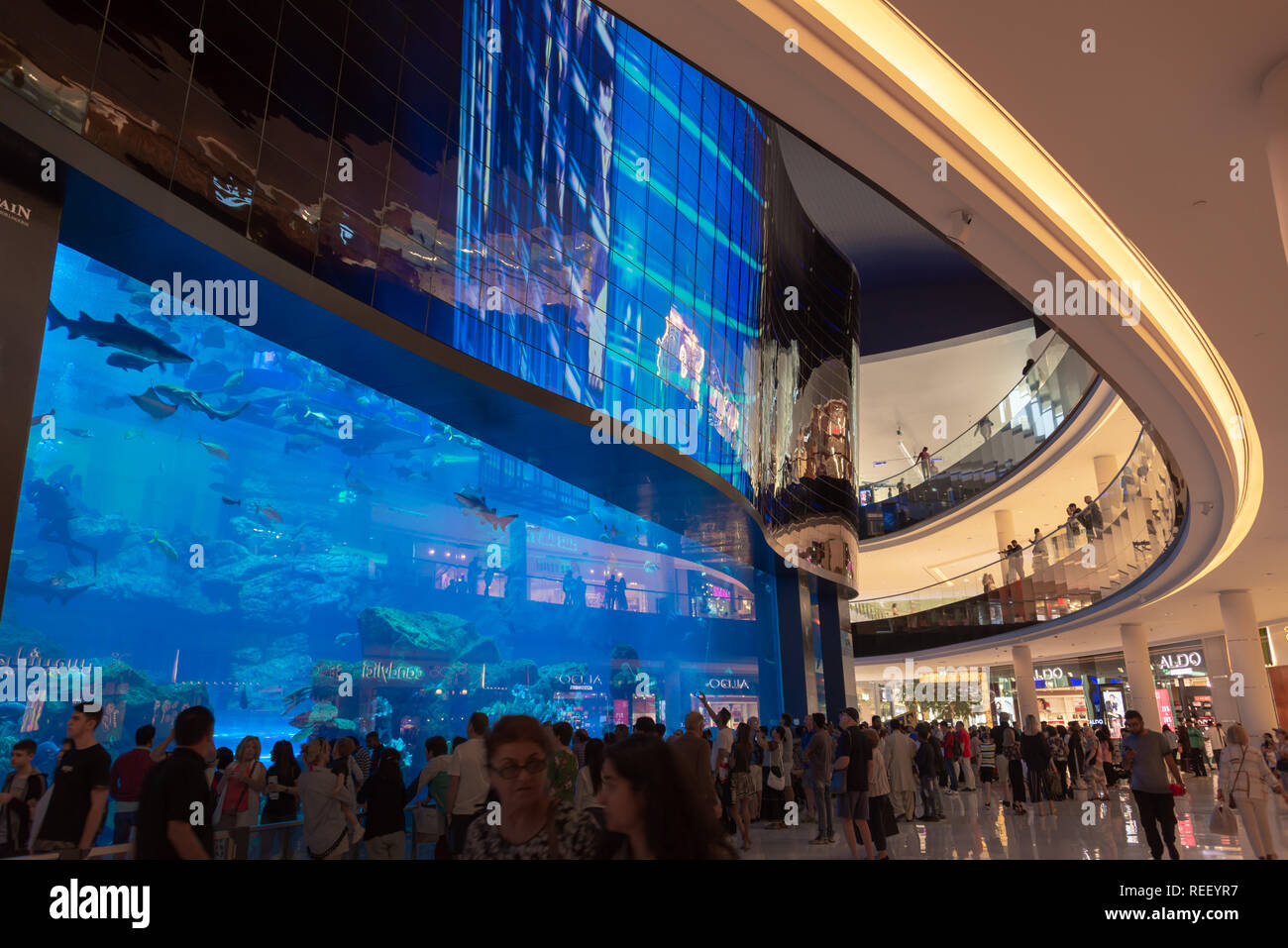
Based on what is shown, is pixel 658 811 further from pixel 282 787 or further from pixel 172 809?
pixel 282 787

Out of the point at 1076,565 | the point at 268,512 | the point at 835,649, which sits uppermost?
the point at 268,512

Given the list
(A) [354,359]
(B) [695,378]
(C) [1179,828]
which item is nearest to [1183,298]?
(A) [354,359]

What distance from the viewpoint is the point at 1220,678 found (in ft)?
78.4

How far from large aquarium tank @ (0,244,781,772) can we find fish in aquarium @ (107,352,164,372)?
8 cm

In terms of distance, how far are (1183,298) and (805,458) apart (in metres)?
15.4

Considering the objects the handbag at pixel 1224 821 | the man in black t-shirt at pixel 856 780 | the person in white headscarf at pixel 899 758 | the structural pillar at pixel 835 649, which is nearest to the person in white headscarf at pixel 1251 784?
the handbag at pixel 1224 821

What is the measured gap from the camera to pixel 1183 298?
610 centimetres

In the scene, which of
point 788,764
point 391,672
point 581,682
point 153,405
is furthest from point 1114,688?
point 153,405

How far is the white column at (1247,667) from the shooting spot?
61.4 ft

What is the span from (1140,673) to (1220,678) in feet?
10.4

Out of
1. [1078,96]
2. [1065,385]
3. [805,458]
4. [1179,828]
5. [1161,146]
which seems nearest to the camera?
[1078,96]

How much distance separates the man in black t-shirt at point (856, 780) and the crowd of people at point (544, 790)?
2cm

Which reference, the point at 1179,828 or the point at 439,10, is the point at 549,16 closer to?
the point at 439,10

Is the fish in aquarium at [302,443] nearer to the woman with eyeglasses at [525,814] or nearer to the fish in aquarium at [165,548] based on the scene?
the fish in aquarium at [165,548]
